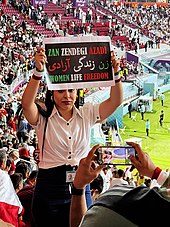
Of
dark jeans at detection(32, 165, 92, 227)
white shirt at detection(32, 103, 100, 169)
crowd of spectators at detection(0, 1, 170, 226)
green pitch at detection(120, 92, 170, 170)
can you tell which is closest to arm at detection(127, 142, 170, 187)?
dark jeans at detection(32, 165, 92, 227)

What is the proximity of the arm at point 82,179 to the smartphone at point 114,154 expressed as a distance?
3 cm

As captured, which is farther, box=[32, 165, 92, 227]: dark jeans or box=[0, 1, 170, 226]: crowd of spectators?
box=[0, 1, 170, 226]: crowd of spectators

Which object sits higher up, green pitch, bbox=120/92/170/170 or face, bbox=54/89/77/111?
face, bbox=54/89/77/111

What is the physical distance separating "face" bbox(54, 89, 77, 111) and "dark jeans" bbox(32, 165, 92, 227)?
0.90 ft

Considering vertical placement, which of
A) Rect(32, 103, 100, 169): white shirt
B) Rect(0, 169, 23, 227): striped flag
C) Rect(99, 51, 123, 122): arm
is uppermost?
Rect(99, 51, 123, 122): arm

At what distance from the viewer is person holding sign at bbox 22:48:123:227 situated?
76.5 inches

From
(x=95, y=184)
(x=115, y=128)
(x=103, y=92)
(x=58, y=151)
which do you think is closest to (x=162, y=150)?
(x=115, y=128)

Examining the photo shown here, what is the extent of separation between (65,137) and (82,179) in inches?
32.1

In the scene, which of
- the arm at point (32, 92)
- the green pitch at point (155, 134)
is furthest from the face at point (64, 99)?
the green pitch at point (155, 134)

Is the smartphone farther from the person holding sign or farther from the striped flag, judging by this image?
the striped flag

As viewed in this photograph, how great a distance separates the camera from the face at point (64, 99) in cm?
206

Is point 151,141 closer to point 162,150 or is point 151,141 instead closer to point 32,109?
point 162,150

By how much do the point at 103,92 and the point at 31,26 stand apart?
6.21 metres

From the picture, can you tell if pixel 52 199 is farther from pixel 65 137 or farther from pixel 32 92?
pixel 32 92
